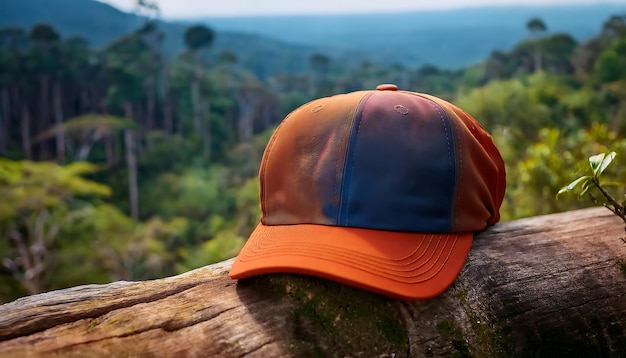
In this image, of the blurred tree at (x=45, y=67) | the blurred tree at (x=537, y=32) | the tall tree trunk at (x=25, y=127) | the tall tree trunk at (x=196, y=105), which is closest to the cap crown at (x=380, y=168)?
the blurred tree at (x=45, y=67)

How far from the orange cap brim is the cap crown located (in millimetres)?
20

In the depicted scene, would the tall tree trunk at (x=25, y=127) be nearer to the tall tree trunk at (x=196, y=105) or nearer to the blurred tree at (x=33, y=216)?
the tall tree trunk at (x=196, y=105)

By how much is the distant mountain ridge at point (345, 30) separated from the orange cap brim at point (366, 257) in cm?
1828

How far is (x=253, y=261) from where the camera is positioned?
0.83m

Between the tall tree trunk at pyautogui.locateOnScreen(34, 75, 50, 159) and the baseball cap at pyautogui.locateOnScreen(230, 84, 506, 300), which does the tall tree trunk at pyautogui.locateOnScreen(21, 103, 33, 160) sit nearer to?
the tall tree trunk at pyautogui.locateOnScreen(34, 75, 50, 159)

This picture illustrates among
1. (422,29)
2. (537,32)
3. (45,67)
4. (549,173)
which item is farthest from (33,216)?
(422,29)

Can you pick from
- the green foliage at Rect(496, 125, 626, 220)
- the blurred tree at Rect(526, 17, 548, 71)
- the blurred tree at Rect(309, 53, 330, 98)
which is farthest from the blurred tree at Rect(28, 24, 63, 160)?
the blurred tree at Rect(526, 17, 548, 71)

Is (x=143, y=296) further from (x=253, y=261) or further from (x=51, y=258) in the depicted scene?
(x=51, y=258)

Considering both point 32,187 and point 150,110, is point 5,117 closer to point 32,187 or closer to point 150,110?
point 150,110

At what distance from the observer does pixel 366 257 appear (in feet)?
2.59

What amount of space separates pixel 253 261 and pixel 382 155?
252 mm

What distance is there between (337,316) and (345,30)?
2044 inches

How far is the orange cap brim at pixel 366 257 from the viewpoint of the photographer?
2.50 feet

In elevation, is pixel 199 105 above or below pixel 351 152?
below
